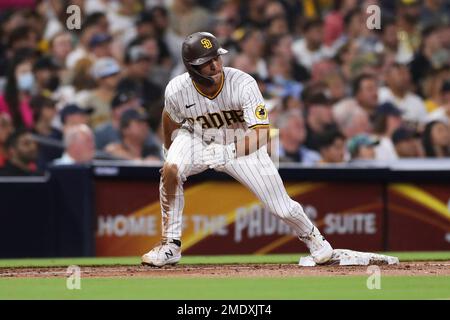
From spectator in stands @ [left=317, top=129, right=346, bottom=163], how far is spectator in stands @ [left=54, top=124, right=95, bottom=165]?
2704 mm

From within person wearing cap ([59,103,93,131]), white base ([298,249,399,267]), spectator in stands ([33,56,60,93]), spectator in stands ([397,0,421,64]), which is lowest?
white base ([298,249,399,267])

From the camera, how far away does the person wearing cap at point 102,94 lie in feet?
48.4

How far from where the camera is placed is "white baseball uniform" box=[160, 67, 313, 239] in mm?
9703

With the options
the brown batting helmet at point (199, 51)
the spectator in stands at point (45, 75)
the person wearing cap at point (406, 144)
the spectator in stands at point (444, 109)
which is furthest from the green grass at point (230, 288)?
the spectator in stands at point (444, 109)

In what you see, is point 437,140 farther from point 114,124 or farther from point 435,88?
point 114,124

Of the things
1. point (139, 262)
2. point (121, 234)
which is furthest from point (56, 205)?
point (139, 262)

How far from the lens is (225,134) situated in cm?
1006

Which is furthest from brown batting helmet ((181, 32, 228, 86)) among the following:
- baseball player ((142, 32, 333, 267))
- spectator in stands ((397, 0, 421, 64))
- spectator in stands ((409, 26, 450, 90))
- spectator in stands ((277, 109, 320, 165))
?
spectator in stands ((397, 0, 421, 64))

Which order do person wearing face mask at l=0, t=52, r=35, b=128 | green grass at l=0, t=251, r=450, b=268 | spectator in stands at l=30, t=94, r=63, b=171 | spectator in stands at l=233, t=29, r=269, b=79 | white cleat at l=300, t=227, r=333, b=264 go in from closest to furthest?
white cleat at l=300, t=227, r=333, b=264 → green grass at l=0, t=251, r=450, b=268 → spectator in stands at l=30, t=94, r=63, b=171 → person wearing face mask at l=0, t=52, r=35, b=128 → spectator in stands at l=233, t=29, r=269, b=79

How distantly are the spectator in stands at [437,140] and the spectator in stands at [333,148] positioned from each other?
→ 49.4 inches

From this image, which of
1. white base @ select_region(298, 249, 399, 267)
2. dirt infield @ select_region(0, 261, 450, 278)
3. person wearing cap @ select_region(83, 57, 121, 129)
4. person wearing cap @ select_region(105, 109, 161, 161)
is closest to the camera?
dirt infield @ select_region(0, 261, 450, 278)

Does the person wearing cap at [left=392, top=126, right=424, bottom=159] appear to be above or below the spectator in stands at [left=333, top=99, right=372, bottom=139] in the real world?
below

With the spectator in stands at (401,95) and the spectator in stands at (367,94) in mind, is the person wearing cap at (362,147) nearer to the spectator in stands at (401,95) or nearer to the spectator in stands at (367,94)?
the spectator in stands at (367,94)

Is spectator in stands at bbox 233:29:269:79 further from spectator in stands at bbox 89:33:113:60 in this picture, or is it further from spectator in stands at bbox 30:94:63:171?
spectator in stands at bbox 30:94:63:171
